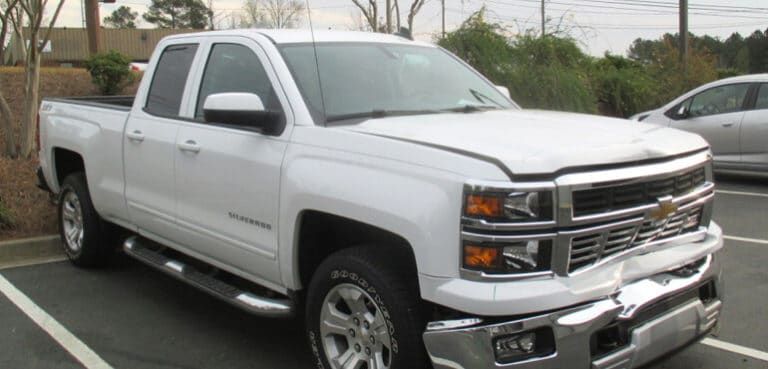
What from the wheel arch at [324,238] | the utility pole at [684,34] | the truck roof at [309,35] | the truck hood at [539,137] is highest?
the utility pole at [684,34]

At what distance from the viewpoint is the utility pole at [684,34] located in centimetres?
1861

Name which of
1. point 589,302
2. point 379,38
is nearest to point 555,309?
point 589,302

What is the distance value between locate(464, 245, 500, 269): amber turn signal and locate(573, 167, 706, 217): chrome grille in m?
0.37

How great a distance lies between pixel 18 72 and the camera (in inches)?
513

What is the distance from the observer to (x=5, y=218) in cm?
693

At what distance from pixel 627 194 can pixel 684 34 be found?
58.5 feet

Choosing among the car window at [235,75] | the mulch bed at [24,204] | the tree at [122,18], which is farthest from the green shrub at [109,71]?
the tree at [122,18]

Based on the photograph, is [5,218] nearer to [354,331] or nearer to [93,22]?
[354,331]

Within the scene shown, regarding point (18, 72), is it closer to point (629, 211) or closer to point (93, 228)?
point (93, 228)

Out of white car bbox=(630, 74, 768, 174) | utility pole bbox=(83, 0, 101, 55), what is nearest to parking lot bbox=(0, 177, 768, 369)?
white car bbox=(630, 74, 768, 174)

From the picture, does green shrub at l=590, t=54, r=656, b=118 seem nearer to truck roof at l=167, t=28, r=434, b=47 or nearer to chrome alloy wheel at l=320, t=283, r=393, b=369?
truck roof at l=167, t=28, r=434, b=47

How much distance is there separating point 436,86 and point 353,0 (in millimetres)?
11369

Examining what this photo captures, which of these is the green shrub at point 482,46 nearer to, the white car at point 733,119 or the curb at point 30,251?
the white car at point 733,119

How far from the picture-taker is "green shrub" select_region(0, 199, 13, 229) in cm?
692
